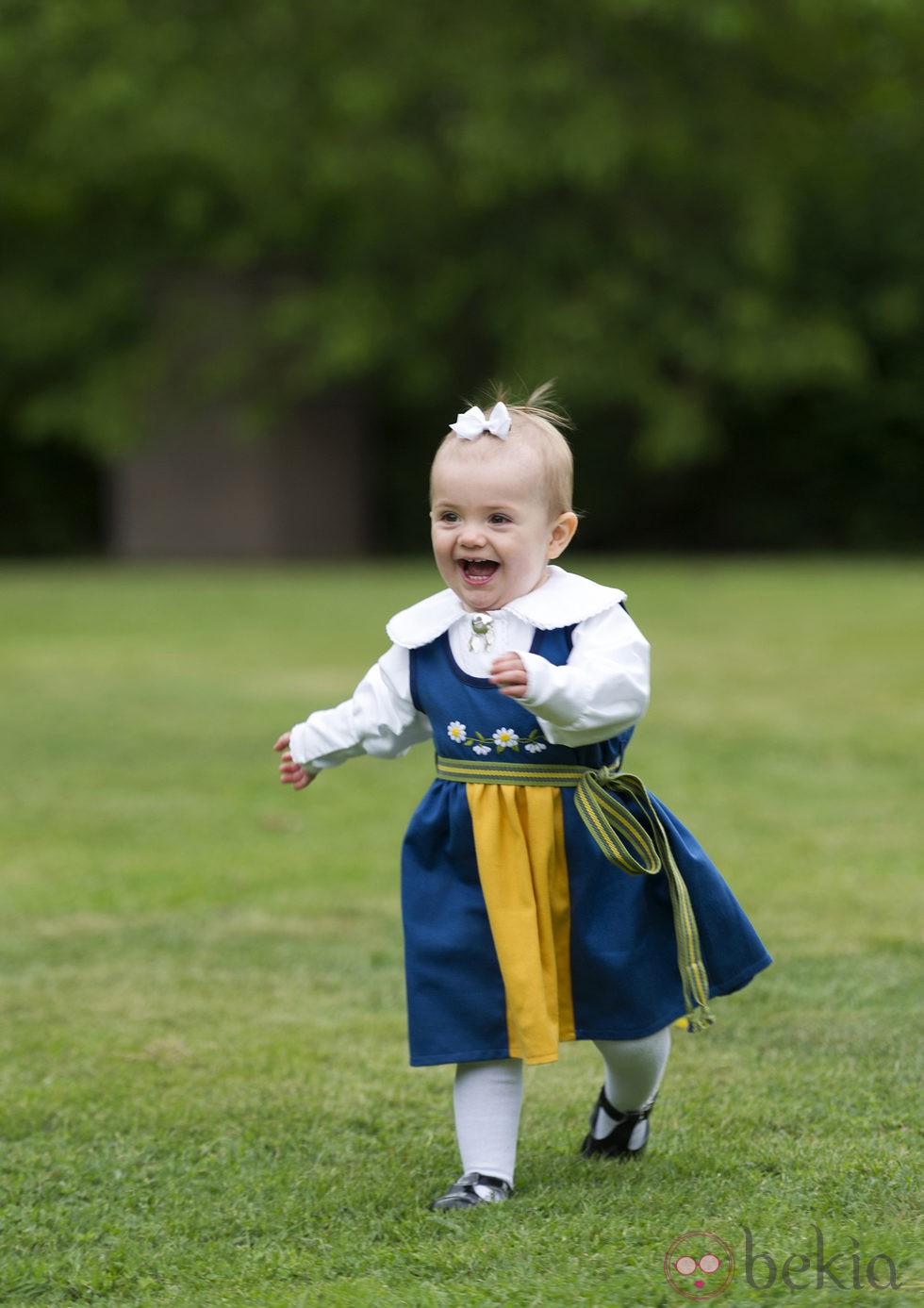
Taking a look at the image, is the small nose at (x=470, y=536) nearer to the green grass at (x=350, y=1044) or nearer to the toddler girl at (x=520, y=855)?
the toddler girl at (x=520, y=855)

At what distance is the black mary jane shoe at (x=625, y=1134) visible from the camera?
3092mm

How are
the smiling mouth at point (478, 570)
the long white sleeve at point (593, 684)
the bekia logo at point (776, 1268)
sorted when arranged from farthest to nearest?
the smiling mouth at point (478, 570) < the long white sleeve at point (593, 684) < the bekia logo at point (776, 1268)

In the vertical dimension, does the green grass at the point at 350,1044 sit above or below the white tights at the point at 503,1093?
below

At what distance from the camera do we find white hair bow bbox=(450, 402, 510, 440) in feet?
9.62

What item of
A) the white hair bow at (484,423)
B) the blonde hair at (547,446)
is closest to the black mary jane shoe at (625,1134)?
the blonde hair at (547,446)

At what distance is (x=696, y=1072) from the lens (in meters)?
3.61

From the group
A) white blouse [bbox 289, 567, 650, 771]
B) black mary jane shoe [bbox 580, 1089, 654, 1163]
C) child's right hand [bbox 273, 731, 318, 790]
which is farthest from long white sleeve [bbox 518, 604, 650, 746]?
black mary jane shoe [bbox 580, 1089, 654, 1163]

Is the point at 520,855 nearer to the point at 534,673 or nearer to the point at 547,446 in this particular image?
the point at 534,673

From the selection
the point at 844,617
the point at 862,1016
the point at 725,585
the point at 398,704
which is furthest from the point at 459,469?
the point at 725,585

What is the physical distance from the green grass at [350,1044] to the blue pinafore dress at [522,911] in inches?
12.2

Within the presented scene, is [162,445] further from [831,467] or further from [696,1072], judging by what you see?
[696,1072]

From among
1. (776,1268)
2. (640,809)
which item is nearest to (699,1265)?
(776,1268)

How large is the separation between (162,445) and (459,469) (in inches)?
804

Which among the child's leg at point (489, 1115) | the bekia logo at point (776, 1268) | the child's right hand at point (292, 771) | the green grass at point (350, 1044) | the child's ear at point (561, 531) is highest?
the child's ear at point (561, 531)
